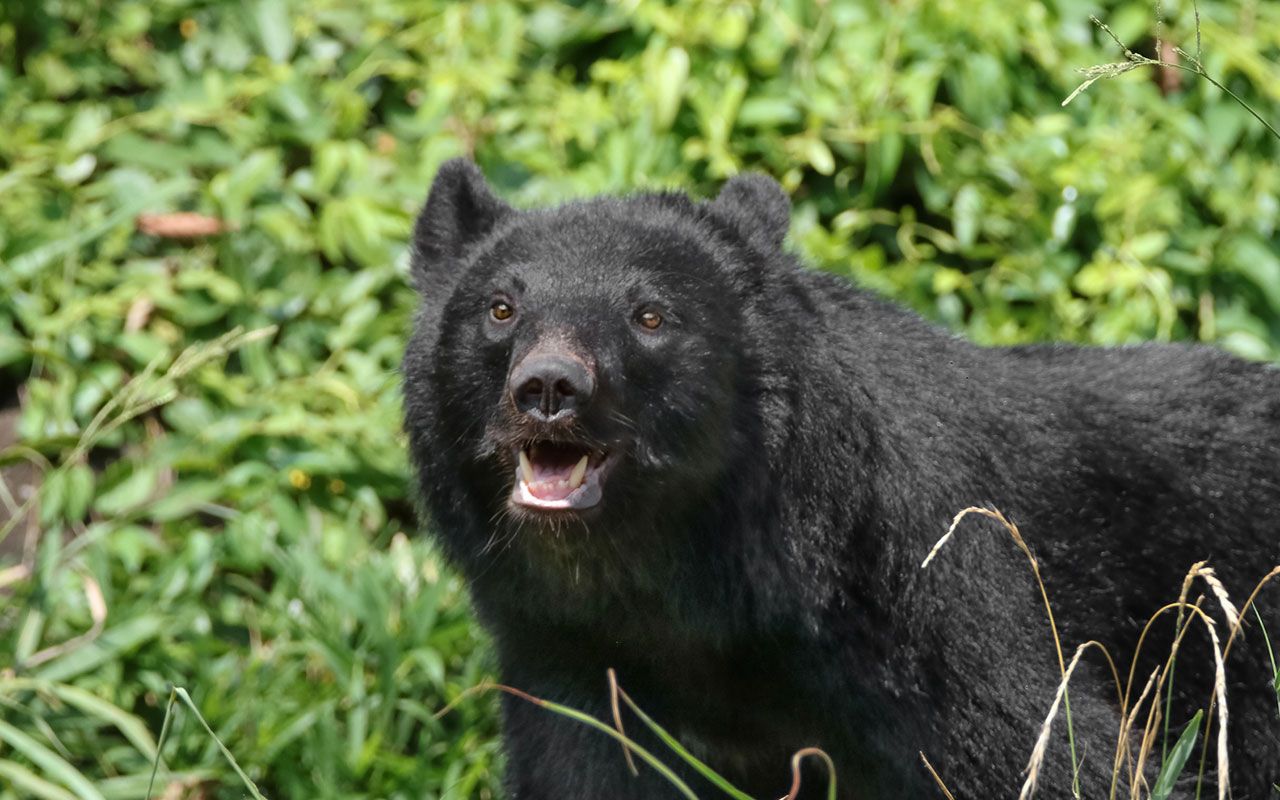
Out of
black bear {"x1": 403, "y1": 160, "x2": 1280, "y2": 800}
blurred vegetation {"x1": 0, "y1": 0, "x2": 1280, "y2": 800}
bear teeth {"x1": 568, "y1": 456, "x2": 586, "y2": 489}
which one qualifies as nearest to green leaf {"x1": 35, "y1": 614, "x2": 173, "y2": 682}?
blurred vegetation {"x1": 0, "y1": 0, "x2": 1280, "y2": 800}

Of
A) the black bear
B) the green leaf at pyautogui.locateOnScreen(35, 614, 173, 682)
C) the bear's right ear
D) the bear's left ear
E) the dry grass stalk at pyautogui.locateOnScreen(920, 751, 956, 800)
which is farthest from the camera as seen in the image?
the green leaf at pyautogui.locateOnScreen(35, 614, 173, 682)

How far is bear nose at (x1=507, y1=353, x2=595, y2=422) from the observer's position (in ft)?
12.0

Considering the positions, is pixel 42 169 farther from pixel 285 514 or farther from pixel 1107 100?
pixel 1107 100

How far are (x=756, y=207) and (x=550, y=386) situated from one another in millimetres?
999

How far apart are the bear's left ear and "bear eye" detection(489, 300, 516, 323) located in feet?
2.08

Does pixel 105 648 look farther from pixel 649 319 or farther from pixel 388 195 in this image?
pixel 649 319

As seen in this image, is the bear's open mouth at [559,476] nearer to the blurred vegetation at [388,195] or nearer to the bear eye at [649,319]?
the bear eye at [649,319]

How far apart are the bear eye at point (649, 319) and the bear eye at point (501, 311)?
0.95 ft

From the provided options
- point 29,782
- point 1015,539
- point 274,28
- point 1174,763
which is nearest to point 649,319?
point 1015,539

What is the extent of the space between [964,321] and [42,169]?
12.0ft

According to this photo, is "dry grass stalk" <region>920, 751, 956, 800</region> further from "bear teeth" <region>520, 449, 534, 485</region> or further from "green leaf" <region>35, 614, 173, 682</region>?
"green leaf" <region>35, 614, 173, 682</region>

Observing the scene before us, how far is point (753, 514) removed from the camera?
3963mm

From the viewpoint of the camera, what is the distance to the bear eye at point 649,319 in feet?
13.0

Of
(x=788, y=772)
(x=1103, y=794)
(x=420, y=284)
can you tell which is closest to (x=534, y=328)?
(x=420, y=284)
